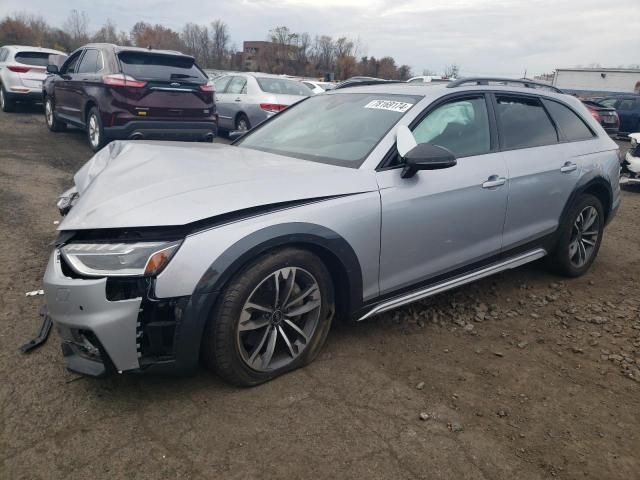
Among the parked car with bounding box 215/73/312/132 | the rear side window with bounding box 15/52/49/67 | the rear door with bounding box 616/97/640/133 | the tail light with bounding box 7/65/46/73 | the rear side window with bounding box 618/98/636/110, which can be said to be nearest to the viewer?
the parked car with bounding box 215/73/312/132

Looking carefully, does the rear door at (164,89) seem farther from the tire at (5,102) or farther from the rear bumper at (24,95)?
the tire at (5,102)

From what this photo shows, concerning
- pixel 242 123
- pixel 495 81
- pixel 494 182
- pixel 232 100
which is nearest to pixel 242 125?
pixel 242 123

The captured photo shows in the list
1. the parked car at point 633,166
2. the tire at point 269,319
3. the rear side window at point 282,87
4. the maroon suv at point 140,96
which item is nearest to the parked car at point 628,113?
the parked car at point 633,166

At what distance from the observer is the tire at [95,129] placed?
7.58 meters

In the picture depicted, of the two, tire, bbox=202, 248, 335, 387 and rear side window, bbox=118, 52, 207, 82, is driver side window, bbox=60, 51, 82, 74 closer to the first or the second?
rear side window, bbox=118, 52, 207, 82

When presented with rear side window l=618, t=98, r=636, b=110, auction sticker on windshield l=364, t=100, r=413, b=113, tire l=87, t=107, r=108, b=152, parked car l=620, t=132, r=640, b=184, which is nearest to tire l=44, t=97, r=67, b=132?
tire l=87, t=107, r=108, b=152

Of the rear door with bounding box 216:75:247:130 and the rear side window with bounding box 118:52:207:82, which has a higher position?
the rear side window with bounding box 118:52:207:82

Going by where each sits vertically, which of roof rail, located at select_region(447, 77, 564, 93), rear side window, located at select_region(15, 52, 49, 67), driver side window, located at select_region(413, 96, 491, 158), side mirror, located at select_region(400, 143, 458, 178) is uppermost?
rear side window, located at select_region(15, 52, 49, 67)

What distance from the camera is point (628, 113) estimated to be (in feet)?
56.9

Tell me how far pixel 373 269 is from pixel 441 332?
0.82 m

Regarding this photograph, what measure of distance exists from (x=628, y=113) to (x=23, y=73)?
738 inches

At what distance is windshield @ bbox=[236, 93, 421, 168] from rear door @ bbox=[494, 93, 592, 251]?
0.93 metres

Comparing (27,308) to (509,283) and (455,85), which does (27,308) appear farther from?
(509,283)

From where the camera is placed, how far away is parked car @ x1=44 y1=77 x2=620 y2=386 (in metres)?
2.24
